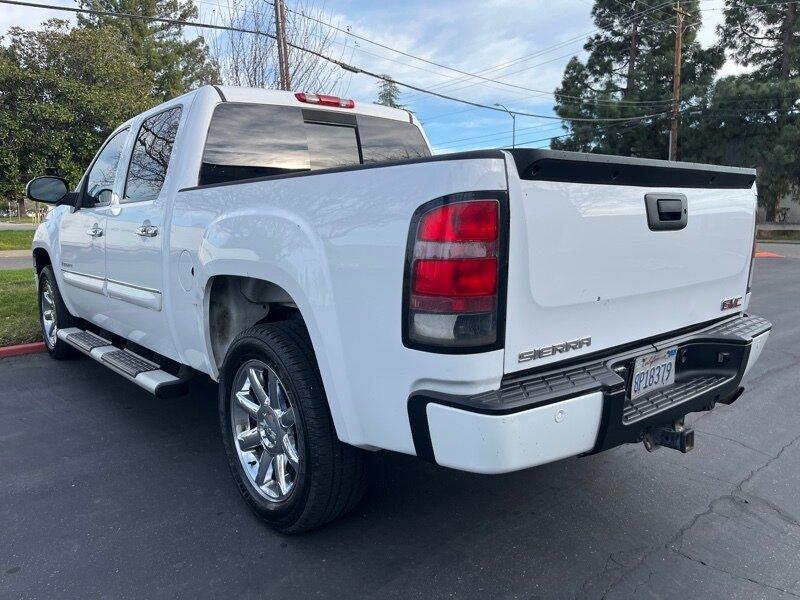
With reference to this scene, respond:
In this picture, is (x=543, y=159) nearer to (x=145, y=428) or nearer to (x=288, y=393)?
(x=288, y=393)

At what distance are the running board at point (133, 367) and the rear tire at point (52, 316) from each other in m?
0.62

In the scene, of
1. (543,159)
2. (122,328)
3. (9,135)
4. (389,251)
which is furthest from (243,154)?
(9,135)

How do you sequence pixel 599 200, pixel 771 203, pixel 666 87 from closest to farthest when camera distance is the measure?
1. pixel 599 200
2. pixel 771 203
3. pixel 666 87

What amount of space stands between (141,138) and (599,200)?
3.10 m

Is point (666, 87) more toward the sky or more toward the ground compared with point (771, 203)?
more toward the sky

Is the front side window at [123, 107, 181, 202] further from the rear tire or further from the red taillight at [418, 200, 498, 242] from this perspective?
the red taillight at [418, 200, 498, 242]

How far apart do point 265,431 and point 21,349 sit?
4408mm

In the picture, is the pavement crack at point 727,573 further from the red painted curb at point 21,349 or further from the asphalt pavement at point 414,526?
the red painted curb at point 21,349

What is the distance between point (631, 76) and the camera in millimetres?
33938

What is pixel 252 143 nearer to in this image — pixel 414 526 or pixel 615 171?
pixel 615 171

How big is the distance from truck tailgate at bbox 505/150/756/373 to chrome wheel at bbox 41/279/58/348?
4998 millimetres

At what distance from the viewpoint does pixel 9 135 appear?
2017 cm

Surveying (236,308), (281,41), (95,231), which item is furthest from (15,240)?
(236,308)

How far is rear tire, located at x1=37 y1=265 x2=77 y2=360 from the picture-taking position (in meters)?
5.43
